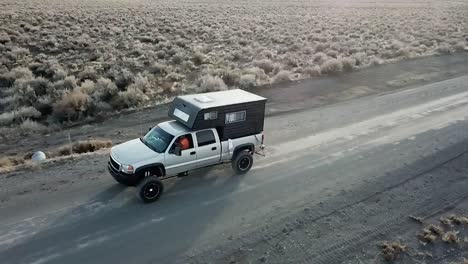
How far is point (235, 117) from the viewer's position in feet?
43.0

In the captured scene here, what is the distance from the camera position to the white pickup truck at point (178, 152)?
11.7 metres

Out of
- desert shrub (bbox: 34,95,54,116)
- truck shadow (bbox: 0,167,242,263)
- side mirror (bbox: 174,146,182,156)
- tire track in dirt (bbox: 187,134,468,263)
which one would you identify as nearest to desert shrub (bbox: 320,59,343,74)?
tire track in dirt (bbox: 187,134,468,263)

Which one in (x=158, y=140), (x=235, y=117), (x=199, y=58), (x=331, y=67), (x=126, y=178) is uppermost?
(x=235, y=117)

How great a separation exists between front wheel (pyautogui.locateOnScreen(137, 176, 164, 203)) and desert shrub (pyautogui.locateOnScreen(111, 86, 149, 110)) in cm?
1016

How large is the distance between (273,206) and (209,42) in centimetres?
2893

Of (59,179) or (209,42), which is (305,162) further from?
(209,42)

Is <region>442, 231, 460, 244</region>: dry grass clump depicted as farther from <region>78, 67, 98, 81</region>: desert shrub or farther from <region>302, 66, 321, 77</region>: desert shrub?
<region>78, 67, 98, 81</region>: desert shrub

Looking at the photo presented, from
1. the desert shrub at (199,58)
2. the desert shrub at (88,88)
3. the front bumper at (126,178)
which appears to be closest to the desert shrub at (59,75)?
the desert shrub at (88,88)

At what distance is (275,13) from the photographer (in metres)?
65.8

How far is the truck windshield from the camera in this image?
40.0ft

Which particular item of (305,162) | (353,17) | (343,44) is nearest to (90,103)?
(305,162)

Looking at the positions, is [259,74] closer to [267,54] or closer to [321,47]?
[267,54]

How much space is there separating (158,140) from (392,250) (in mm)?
6858

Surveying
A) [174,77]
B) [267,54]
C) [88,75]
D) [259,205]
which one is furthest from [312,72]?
[259,205]
